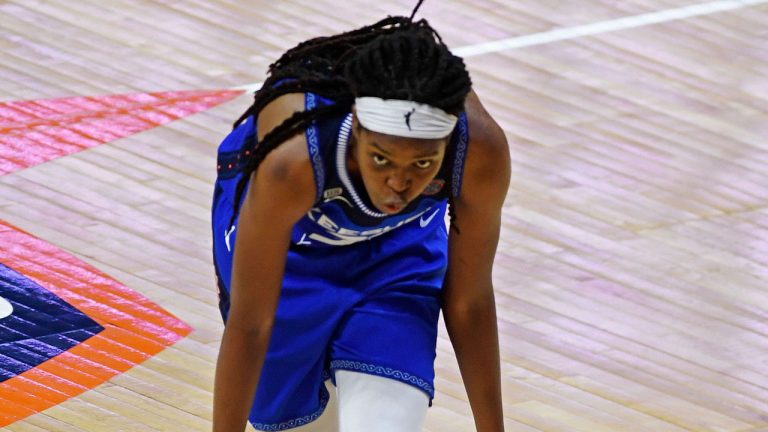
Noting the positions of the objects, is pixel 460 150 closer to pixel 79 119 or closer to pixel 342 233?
pixel 342 233

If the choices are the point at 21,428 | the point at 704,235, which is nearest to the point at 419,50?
the point at 21,428

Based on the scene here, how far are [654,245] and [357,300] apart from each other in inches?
101

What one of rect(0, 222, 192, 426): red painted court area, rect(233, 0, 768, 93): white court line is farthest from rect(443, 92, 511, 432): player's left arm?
rect(233, 0, 768, 93): white court line

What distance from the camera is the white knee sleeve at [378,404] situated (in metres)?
2.81

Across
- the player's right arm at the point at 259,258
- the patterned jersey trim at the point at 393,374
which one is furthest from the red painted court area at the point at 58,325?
the patterned jersey trim at the point at 393,374

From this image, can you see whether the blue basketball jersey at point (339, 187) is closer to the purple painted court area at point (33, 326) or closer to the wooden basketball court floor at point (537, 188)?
the wooden basketball court floor at point (537, 188)

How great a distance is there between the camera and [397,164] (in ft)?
8.39

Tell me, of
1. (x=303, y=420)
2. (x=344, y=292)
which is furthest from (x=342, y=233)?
(x=303, y=420)

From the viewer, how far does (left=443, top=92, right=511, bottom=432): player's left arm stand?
2.74 meters

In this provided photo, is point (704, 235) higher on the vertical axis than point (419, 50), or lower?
lower

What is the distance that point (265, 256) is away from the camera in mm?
2703

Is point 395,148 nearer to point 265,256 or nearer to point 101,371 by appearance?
point 265,256

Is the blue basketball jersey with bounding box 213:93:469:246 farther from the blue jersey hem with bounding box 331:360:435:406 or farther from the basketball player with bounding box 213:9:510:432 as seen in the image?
the blue jersey hem with bounding box 331:360:435:406

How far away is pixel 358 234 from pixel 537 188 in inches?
113
